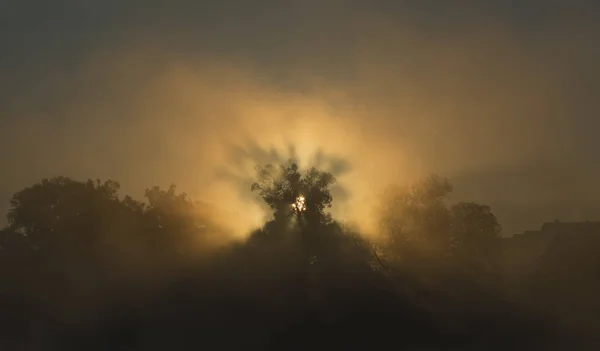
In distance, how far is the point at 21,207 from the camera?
3063 inches

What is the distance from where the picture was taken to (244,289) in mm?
50062

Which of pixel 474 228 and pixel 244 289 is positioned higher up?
pixel 474 228

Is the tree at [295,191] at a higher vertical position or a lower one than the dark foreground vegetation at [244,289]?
higher

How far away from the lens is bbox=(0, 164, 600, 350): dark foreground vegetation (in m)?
44.6

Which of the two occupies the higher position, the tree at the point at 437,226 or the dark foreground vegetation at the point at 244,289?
the tree at the point at 437,226

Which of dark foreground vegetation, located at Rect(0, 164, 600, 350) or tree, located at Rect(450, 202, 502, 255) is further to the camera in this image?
tree, located at Rect(450, 202, 502, 255)

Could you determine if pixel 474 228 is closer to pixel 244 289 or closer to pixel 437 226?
pixel 437 226

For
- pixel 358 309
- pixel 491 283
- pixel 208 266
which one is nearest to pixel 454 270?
pixel 491 283

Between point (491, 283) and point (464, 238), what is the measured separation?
30128 mm

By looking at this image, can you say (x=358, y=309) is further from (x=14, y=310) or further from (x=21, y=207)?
(x=21, y=207)

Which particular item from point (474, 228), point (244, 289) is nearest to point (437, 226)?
point (474, 228)

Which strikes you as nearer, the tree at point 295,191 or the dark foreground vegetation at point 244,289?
the dark foreground vegetation at point 244,289

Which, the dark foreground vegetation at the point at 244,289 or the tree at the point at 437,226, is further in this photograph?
the tree at the point at 437,226

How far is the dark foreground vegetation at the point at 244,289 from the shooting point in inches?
1754
